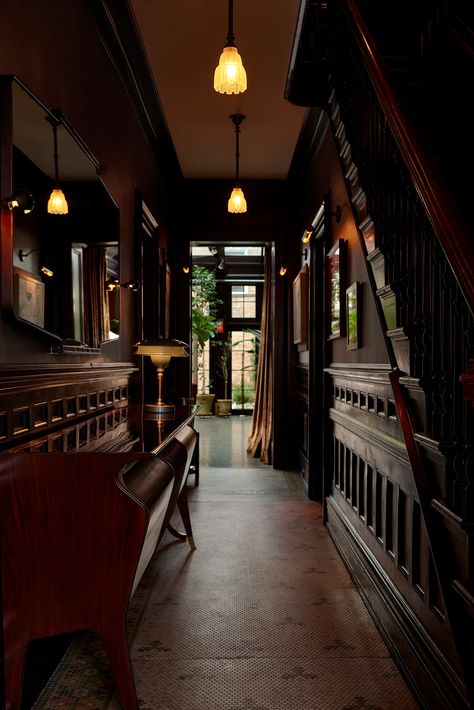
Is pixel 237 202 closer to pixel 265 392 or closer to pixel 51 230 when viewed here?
pixel 265 392

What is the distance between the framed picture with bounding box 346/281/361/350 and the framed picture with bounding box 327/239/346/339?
11cm

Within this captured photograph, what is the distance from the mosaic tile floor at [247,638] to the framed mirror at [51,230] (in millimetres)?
1404

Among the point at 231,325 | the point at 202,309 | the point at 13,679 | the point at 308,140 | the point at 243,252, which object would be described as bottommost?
the point at 13,679

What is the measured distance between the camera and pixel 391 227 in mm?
2287

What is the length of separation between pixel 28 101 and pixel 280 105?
3006mm

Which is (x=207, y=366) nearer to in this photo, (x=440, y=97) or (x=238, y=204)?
(x=238, y=204)

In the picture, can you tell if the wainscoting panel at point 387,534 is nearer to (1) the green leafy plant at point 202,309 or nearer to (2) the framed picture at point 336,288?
(2) the framed picture at point 336,288

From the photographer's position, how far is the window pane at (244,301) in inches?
537

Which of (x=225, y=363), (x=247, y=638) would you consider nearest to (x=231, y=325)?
(x=225, y=363)

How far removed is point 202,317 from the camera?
11797mm

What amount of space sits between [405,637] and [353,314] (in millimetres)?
1981

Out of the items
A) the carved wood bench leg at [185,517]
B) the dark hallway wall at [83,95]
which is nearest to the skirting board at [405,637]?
the carved wood bench leg at [185,517]

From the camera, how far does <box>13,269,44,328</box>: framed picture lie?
192 cm

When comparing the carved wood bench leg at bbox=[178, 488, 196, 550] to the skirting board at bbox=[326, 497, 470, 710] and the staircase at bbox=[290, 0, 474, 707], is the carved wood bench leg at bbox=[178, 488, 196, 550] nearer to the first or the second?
the skirting board at bbox=[326, 497, 470, 710]
